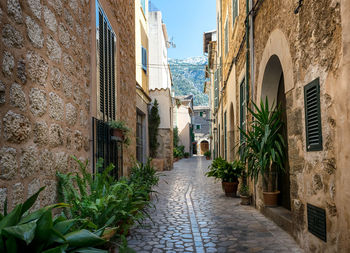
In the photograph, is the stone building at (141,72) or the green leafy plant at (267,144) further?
the stone building at (141,72)

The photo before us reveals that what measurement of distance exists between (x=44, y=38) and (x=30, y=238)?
180 cm

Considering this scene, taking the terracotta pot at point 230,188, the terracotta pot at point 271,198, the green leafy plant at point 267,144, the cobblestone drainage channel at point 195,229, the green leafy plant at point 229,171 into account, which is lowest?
the cobblestone drainage channel at point 195,229

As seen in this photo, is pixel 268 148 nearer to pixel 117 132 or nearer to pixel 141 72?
pixel 117 132

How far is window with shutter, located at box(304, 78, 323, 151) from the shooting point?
124 inches

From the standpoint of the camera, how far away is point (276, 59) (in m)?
5.12

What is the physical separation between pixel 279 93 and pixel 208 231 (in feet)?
8.78

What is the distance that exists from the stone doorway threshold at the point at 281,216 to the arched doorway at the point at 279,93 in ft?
0.77

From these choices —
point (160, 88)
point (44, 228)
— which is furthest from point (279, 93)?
point (160, 88)

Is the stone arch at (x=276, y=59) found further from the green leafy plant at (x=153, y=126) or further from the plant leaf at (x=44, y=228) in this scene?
the green leafy plant at (x=153, y=126)

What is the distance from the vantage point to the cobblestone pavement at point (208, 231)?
12.6 feet

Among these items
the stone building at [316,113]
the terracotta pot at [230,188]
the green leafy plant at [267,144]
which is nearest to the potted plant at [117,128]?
the green leafy plant at [267,144]

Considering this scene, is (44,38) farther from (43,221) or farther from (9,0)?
(43,221)

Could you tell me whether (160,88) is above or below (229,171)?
above

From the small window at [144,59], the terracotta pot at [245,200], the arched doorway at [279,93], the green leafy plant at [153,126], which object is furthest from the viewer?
the green leafy plant at [153,126]
